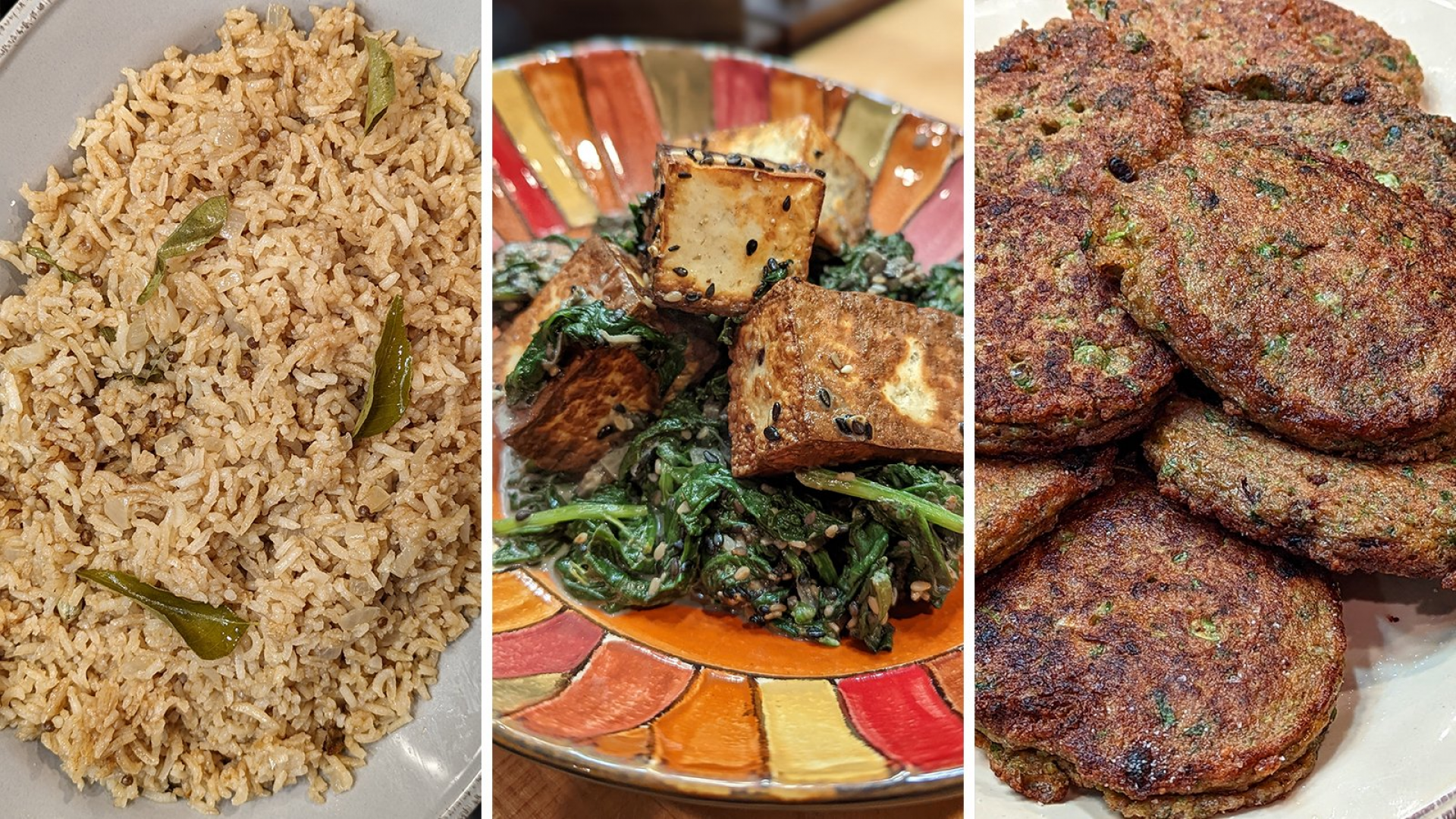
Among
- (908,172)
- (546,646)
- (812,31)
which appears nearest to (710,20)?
(812,31)

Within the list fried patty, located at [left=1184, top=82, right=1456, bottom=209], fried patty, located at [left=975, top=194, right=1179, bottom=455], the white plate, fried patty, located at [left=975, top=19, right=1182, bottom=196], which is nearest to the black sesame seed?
fried patty, located at [left=975, top=19, right=1182, bottom=196]

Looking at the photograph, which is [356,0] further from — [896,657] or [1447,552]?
[1447,552]

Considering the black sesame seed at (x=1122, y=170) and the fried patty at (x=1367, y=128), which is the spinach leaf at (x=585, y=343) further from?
the fried patty at (x=1367, y=128)

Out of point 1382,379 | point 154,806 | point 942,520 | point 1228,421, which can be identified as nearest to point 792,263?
point 942,520

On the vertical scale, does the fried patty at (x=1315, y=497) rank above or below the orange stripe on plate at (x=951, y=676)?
above

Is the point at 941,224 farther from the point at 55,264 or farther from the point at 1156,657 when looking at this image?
the point at 55,264

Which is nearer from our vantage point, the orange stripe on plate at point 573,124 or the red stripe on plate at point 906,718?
the red stripe on plate at point 906,718

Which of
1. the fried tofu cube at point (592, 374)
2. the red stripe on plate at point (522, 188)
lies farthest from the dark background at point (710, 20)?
the fried tofu cube at point (592, 374)
